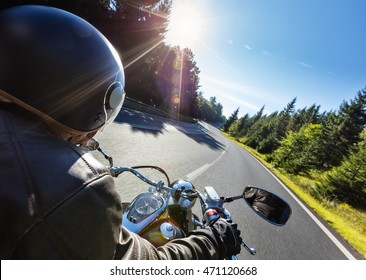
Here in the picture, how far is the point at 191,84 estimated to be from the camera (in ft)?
149

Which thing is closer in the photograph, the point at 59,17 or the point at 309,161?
the point at 59,17

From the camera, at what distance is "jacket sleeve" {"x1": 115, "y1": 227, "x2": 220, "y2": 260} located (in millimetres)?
958

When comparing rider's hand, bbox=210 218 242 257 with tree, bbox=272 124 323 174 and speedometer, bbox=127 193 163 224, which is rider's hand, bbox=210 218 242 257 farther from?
tree, bbox=272 124 323 174

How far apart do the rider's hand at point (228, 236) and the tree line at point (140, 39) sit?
13.7 meters

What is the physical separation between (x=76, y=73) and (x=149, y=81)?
29.9m

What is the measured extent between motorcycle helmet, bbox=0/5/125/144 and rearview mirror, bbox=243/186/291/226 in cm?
155

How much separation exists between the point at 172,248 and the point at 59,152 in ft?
2.56

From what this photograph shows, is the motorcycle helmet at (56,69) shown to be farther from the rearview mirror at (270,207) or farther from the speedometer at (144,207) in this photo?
the rearview mirror at (270,207)

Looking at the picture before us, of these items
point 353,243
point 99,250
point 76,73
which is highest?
point 76,73

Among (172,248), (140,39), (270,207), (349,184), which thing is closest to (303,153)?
(349,184)

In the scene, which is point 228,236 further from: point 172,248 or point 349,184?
point 349,184

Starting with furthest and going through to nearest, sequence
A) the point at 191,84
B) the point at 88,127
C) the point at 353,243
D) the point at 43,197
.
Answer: the point at 191,84, the point at 353,243, the point at 88,127, the point at 43,197

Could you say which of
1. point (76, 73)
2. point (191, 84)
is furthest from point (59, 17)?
point (191, 84)
